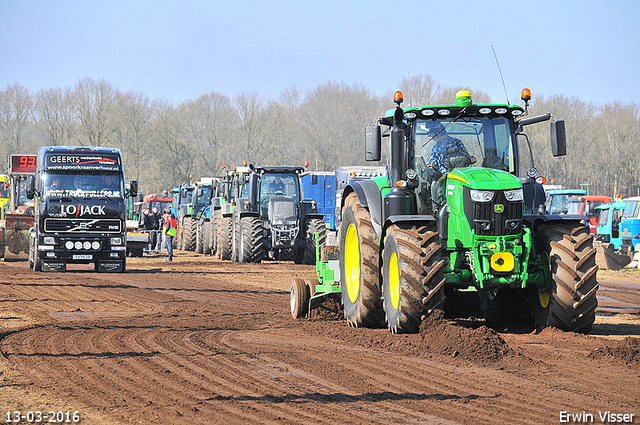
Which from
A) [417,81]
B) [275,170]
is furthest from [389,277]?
[417,81]

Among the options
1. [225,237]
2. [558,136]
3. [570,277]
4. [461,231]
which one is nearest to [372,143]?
[461,231]

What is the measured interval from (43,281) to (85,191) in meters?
2.49

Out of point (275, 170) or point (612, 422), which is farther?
point (275, 170)

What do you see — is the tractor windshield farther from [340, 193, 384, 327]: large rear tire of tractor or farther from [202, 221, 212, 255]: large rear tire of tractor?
[340, 193, 384, 327]: large rear tire of tractor

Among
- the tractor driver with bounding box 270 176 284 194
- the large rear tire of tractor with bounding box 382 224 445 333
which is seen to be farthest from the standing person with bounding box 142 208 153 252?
the large rear tire of tractor with bounding box 382 224 445 333

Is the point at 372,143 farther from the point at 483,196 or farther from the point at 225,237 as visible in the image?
the point at 225,237

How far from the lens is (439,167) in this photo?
341 inches

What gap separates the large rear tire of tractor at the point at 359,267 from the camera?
28.5ft

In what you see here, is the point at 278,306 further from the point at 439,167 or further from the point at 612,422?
the point at 612,422

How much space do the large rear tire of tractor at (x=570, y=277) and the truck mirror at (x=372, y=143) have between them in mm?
2094

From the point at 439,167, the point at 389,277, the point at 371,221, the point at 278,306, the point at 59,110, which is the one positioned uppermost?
the point at 59,110

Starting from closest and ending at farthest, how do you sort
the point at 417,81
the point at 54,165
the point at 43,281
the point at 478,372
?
the point at 478,372 → the point at 43,281 → the point at 54,165 → the point at 417,81

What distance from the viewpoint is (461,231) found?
7.95m

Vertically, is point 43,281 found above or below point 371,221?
below
